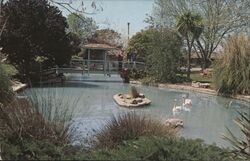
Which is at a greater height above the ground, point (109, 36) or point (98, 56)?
point (109, 36)

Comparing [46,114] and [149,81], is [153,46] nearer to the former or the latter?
[149,81]

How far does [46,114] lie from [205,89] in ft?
67.3

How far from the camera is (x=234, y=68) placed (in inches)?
879

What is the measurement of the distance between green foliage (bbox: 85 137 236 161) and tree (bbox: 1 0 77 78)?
73.1 feet

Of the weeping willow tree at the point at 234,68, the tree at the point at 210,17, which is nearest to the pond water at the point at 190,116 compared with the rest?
the weeping willow tree at the point at 234,68

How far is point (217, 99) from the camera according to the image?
22109mm

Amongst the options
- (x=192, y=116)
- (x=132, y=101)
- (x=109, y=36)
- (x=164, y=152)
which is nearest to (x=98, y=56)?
(x=109, y=36)

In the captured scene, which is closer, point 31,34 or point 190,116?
point 190,116

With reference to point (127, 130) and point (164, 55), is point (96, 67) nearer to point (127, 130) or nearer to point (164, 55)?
point (164, 55)

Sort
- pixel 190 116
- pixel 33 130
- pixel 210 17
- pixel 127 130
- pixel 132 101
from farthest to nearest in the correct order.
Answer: pixel 210 17 → pixel 132 101 → pixel 190 116 → pixel 127 130 → pixel 33 130

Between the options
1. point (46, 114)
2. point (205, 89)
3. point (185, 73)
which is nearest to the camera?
point (46, 114)

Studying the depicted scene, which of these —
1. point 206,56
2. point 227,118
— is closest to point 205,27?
point 206,56

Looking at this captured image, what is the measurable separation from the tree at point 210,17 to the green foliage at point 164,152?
107ft

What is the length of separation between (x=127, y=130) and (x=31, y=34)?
21139 millimetres
